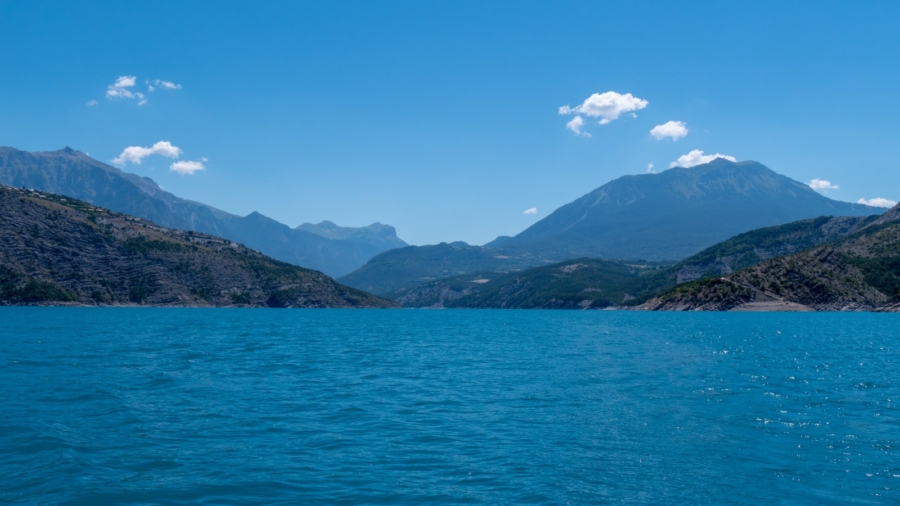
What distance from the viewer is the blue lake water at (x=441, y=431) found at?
2345cm

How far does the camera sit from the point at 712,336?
358 ft

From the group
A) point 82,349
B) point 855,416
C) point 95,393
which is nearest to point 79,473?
point 95,393

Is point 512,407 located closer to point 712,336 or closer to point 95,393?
point 95,393

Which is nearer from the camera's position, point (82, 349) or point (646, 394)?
point (646, 394)

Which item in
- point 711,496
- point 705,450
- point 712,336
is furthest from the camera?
point 712,336

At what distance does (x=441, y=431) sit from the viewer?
32844 millimetres

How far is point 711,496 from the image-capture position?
76.0ft

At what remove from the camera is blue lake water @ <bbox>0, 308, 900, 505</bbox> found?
23453mm

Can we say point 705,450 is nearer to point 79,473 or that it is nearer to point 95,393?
point 79,473

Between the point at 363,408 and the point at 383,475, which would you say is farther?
the point at 363,408

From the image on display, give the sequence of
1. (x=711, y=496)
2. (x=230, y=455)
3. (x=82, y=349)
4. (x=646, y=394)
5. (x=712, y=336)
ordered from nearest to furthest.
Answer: (x=711, y=496) → (x=230, y=455) → (x=646, y=394) → (x=82, y=349) → (x=712, y=336)

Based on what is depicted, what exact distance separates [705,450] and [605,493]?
883 cm

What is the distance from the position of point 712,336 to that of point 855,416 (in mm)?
75053

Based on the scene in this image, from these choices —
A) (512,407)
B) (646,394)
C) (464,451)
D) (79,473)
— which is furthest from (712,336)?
(79,473)
